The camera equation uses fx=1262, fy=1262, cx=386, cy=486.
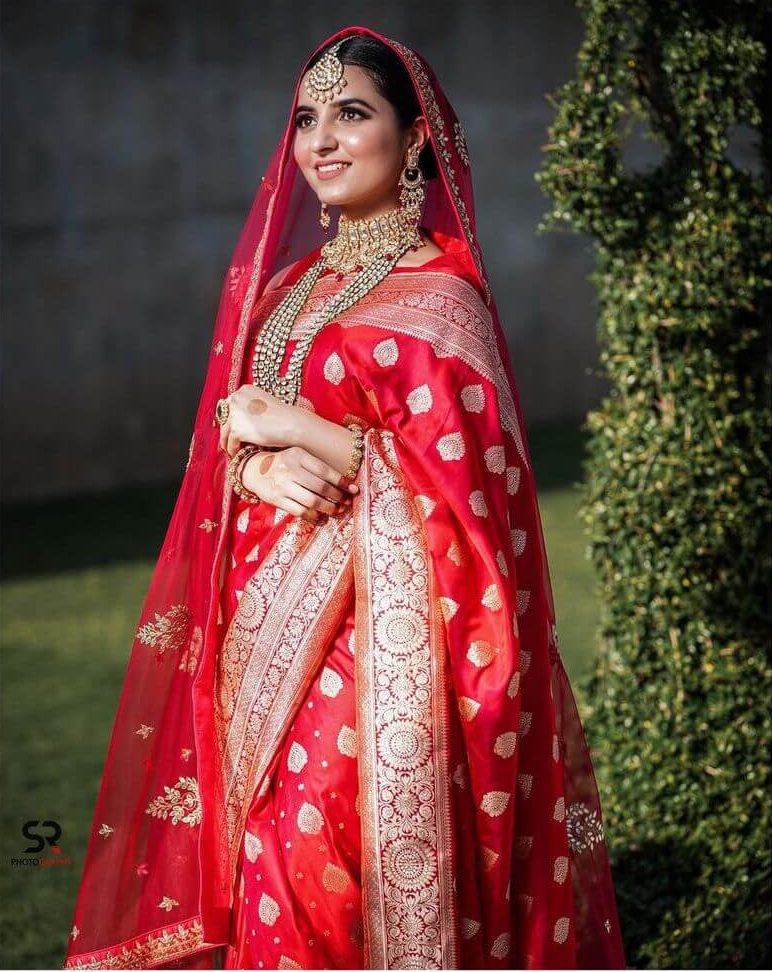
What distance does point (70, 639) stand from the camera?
6.20 meters

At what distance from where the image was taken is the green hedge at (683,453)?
10.6ft

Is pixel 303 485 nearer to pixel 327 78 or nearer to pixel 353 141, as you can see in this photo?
pixel 353 141

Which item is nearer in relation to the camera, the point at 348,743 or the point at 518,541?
the point at 348,743

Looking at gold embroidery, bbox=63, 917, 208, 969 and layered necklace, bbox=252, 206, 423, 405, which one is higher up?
layered necklace, bbox=252, 206, 423, 405

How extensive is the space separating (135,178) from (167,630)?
6.38 m

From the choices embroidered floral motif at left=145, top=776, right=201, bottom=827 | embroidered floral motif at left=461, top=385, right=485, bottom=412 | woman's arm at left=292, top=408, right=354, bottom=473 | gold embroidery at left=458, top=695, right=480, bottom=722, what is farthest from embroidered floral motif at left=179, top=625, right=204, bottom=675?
embroidered floral motif at left=461, top=385, right=485, bottom=412

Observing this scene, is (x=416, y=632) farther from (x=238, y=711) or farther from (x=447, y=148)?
(x=447, y=148)

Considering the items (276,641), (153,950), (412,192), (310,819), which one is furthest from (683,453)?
(153,950)

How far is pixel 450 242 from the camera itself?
243 cm

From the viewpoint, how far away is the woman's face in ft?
7.52

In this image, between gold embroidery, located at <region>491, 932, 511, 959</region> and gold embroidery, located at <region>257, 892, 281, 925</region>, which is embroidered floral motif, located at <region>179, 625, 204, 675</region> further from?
gold embroidery, located at <region>491, 932, 511, 959</region>

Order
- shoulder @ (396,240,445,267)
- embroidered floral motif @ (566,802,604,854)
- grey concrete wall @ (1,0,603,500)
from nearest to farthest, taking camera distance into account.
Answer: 1. shoulder @ (396,240,445,267)
2. embroidered floral motif @ (566,802,604,854)
3. grey concrete wall @ (1,0,603,500)

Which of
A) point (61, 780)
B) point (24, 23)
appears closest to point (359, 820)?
point (61, 780)

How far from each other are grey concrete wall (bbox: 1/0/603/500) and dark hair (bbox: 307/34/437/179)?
235 inches
